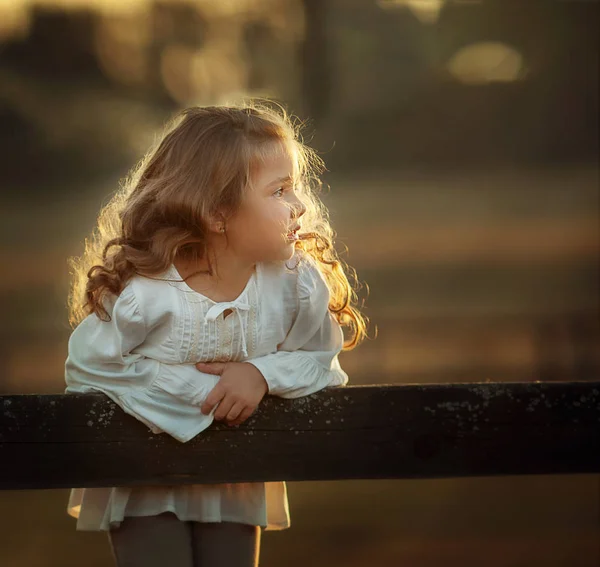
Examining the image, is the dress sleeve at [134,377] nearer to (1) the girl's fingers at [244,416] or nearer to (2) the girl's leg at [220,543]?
(1) the girl's fingers at [244,416]

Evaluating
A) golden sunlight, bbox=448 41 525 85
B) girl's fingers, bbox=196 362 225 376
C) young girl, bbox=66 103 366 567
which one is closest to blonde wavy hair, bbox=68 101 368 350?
young girl, bbox=66 103 366 567

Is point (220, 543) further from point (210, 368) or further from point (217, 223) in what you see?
point (217, 223)

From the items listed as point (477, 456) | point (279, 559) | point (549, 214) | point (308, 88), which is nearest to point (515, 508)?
point (279, 559)

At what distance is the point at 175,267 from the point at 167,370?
0.19m

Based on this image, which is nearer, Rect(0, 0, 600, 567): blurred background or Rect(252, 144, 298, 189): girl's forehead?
Rect(252, 144, 298, 189): girl's forehead

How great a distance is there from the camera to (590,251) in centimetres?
1580

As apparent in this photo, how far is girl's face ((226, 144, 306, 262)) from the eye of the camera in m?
1.84

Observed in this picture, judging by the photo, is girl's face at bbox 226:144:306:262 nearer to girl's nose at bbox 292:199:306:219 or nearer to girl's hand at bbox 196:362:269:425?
girl's nose at bbox 292:199:306:219

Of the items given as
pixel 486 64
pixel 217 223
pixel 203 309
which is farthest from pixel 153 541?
pixel 486 64

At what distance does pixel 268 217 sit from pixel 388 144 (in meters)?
14.5

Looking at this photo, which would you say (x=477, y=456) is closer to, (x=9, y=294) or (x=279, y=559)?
(x=279, y=559)

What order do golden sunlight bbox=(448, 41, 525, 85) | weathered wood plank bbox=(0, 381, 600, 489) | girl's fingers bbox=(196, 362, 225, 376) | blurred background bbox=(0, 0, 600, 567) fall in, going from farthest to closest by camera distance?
golden sunlight bbox=(448, 41, 525, 85)
blurred background bbox=(0, 0, 600, 567)
girl's fingers bbox=(196, 362, 225, 376)
weathered wood plank bbox=(0, 381, 600, 489)

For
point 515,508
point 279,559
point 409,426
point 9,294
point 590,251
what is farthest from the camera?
point 590,251

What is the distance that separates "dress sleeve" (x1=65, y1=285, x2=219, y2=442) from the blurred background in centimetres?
934
